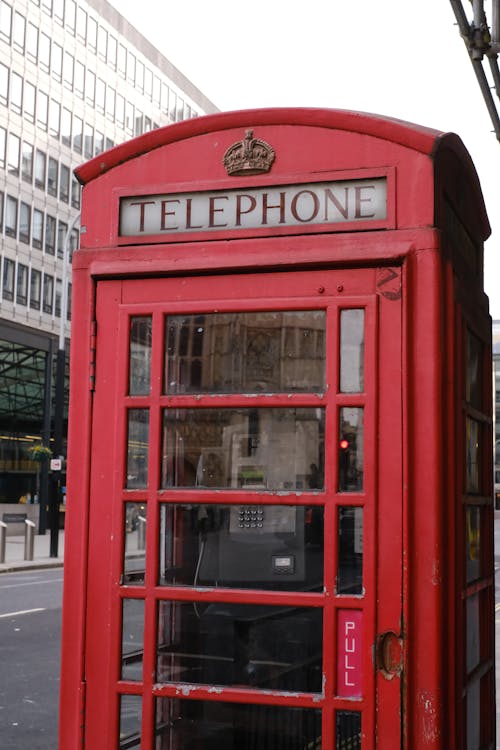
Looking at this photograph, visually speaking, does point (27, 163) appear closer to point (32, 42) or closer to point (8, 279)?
point (32, 42)

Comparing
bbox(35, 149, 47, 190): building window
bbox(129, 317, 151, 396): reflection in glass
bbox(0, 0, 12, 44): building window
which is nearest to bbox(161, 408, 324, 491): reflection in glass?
bbox(129, 317, 151, 396): reflection in glass

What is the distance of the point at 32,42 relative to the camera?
143ft

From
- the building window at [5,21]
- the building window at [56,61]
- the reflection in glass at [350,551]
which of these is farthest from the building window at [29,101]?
the reflection in glass at [350,551]

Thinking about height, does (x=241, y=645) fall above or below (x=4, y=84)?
below

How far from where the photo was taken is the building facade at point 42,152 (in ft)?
140

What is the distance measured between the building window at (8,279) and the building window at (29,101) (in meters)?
6.14

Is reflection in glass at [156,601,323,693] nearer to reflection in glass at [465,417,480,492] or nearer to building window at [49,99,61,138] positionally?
reflection in glass at [465,417,480,492]

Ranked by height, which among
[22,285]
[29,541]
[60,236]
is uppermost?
[60,236]

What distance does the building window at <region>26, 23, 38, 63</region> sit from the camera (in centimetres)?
4312

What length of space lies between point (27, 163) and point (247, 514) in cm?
4255

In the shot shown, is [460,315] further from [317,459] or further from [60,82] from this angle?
[60,82]

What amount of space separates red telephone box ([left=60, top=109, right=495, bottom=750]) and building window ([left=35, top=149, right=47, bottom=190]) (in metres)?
42.7

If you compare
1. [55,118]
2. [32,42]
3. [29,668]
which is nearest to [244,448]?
[29,668]

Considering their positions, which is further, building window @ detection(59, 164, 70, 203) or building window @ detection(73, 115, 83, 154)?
building window @ detection(73, 115, 83, 154)
